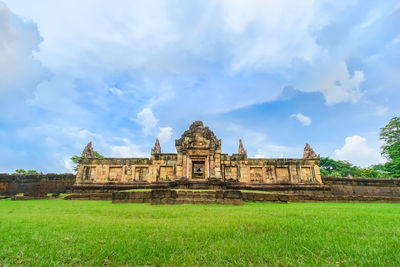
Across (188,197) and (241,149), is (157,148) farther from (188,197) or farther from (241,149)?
(188,197)

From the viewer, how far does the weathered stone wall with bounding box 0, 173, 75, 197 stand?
19.6 metres

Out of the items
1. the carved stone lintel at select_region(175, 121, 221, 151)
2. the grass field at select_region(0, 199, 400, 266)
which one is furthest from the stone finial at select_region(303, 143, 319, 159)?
the grass field at select_region(0, 199, 400, 266)

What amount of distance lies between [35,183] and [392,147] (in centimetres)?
4717

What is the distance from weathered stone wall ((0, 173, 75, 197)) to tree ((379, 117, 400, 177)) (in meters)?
42.0

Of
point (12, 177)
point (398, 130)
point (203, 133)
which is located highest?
point (398, 130)

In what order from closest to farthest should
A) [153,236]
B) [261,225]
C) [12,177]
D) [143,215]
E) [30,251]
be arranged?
[30,251] < [153,236] < [261,225] < [143,215] < [12,177]

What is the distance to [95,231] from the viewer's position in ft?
13.1

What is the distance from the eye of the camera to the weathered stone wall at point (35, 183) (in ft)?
64.3

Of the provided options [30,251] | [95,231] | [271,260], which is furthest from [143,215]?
[271,260]

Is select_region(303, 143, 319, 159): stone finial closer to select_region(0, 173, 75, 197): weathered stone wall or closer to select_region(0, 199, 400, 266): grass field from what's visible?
select_region(0, 199, 400, 266): grass field

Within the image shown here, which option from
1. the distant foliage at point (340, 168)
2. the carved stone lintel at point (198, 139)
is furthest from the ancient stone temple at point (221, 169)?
the distant foliage at point (340, 168)

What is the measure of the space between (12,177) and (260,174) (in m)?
25.2

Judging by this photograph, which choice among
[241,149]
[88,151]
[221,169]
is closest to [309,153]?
[241,149]

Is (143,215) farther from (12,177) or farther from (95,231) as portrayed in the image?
(12,177)
